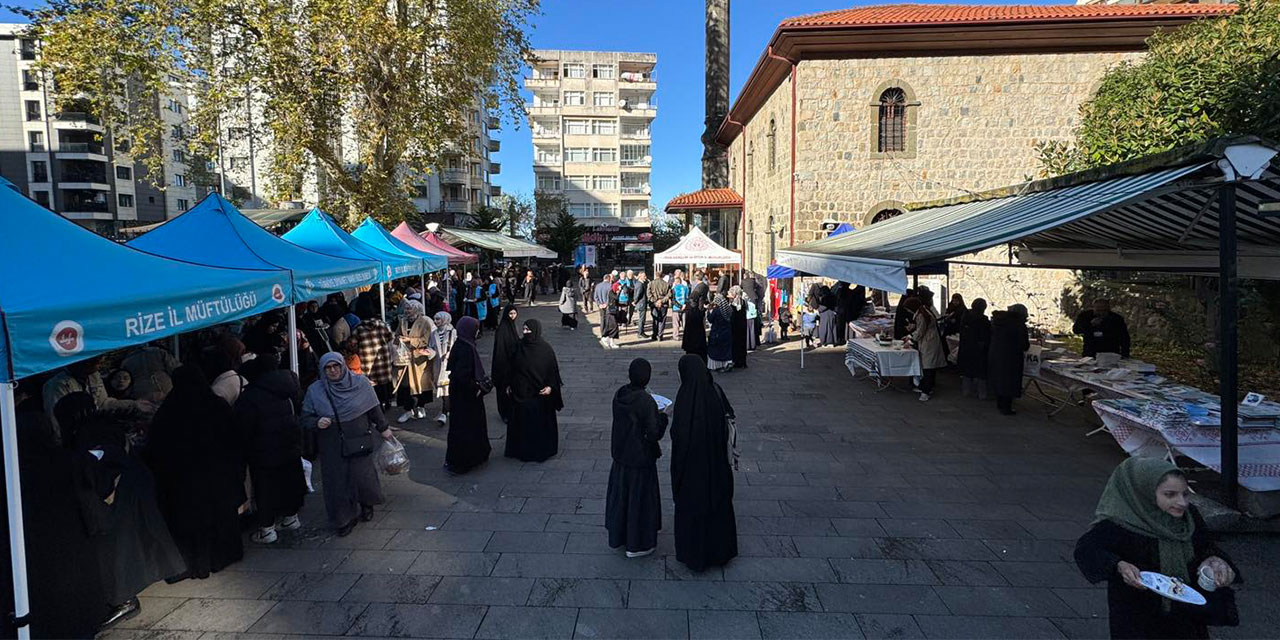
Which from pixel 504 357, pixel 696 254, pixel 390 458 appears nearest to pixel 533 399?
pixel 504 357

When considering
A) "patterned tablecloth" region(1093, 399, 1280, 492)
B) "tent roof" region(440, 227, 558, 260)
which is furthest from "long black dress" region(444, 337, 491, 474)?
"tent roof" region(440, 227, 558, 260)

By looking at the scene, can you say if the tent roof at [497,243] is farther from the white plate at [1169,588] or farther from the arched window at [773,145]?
the white plate at [1169,588]

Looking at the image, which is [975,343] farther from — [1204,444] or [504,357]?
[504,357]

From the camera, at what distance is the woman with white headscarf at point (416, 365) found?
8250 millimetres

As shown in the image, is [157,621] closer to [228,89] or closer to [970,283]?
[228,89]

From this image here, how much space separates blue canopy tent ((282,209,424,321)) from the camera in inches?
366

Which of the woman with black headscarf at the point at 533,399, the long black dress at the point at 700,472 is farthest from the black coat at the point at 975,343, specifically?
the long black dress at the point at 700,472

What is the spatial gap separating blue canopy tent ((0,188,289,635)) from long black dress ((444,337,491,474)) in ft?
6.74

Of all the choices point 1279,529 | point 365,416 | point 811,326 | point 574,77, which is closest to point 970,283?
point 811,326

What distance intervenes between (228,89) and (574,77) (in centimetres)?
4517

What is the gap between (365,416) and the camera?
16.8ft

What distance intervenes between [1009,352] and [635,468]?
643cm

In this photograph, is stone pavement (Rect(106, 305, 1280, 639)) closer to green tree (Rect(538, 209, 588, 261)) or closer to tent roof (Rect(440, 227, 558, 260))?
tent roof (Rect(440, 227, 558, 260))

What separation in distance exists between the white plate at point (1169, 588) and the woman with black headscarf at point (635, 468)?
2.68m
